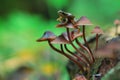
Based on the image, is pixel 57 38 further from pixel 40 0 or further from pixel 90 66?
pixel 40 0

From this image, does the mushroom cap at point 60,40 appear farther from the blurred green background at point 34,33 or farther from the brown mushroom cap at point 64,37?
the blurred green background at point 34,33

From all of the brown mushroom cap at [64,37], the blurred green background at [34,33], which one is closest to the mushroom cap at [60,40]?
the brown mushroom cap at [64,37]

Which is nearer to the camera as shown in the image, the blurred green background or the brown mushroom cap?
the brown mushroom cap

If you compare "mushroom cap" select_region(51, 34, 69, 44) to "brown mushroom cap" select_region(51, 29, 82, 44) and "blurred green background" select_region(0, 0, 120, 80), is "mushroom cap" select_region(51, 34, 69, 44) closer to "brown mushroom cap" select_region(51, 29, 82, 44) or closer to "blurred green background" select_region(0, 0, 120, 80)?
"brown mushroom cap" select_region(51, 29, 82, 44)

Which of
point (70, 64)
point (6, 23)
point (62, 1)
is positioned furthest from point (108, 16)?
point (70, 64)

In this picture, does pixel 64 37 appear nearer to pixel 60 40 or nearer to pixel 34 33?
pixel 60 40

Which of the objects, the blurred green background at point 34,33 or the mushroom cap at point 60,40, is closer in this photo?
the mushroom cap at point 60,40

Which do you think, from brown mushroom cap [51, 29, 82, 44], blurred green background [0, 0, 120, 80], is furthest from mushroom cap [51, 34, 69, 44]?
blurred green background [0, 0, 120, 80]

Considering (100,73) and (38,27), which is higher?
(38,27)
